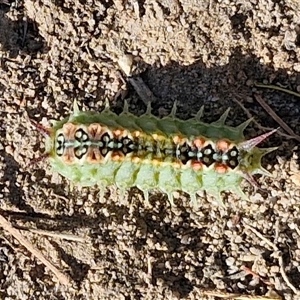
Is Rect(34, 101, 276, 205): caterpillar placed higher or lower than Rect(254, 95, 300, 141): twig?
lower

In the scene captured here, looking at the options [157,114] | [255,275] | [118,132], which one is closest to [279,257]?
[255,275]

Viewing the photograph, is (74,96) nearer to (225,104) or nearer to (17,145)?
(17,145)

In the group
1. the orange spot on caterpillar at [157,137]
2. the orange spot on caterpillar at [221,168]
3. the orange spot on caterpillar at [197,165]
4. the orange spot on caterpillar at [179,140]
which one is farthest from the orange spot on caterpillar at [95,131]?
the orange spot on caterpillar at [221,168]

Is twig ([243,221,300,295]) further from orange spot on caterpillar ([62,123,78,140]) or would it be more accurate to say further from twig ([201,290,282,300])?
orange spot on caterpillar ([62,123,78,140])

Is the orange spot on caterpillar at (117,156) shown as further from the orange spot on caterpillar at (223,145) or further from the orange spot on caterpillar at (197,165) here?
the orange spot on caterpillar at (223,145)

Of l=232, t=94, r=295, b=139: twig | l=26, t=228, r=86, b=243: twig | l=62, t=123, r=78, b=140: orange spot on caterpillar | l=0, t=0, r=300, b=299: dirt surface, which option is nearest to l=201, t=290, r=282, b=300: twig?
l=0, t=0, r=300, b=299: dirt surface

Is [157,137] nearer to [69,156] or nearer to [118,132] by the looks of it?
[118,132]
